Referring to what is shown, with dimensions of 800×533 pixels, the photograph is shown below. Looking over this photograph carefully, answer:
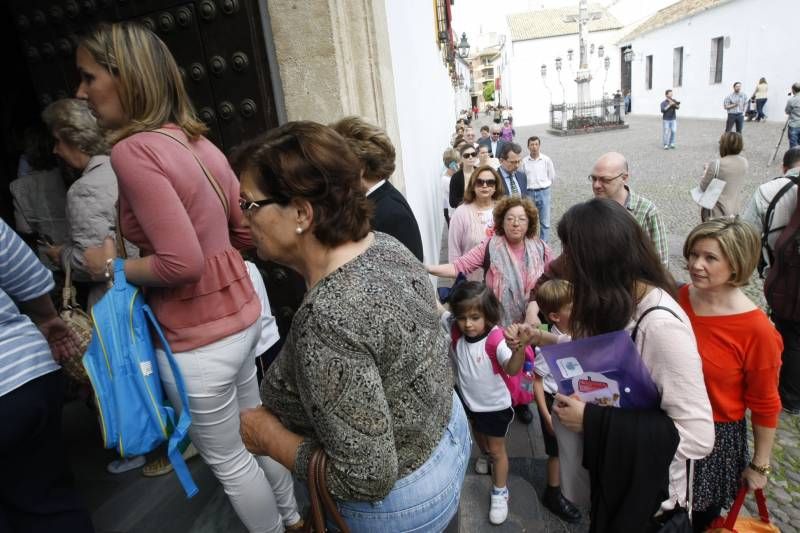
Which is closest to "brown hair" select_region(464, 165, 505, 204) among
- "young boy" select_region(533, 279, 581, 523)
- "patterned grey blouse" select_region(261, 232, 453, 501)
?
"young boy" select_region(533, 279, 581, 523)

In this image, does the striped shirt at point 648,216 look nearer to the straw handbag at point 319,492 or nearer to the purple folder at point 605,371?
the purple folder at point 605,371

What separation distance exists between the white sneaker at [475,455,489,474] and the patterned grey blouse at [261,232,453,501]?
5.85 ft

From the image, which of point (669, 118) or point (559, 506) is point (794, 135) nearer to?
point (669, 118)

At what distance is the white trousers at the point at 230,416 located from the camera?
5.63ft

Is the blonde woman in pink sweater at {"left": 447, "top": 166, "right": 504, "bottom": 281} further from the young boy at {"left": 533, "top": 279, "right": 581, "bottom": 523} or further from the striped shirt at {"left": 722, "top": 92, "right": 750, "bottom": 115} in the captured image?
the striped shirt at {"left": 722, "top": 92, "right": 750, "bottom": 115}

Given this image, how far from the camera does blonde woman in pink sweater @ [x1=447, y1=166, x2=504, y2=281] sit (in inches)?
151

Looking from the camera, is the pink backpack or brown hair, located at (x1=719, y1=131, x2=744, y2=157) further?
brown hair, located at (x1=719, y1=131, x2=744, y2=157)

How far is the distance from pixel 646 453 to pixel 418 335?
896mm

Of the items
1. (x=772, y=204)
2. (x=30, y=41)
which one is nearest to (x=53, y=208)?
(x=30, y=41)

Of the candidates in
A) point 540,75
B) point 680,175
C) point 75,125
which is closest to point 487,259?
point 75,125

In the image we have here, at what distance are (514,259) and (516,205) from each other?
34 cm

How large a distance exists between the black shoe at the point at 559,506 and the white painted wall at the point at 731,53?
79.8 feet

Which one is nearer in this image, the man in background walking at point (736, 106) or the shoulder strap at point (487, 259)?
the shoulder strap at point (487, 259)

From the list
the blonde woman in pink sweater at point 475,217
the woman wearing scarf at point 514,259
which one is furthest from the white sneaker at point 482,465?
the blonde woman in pink sweater at point 475,217
